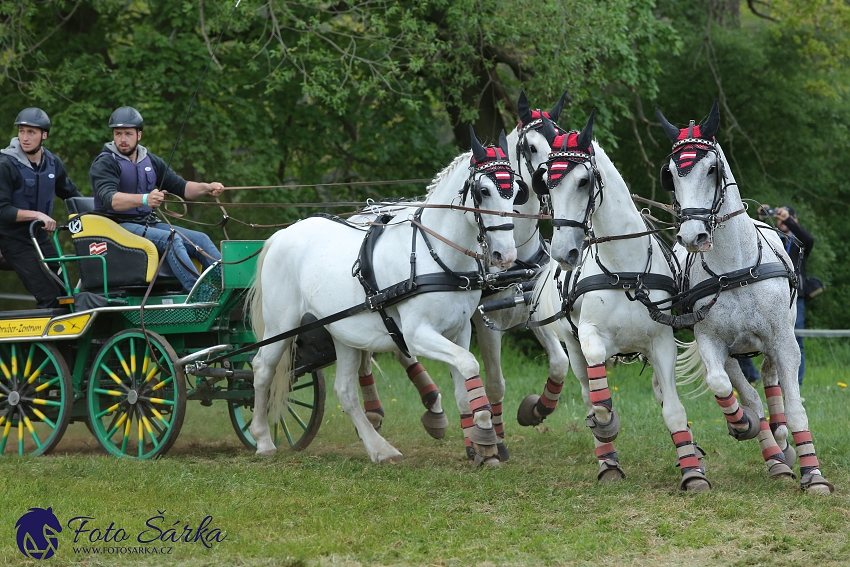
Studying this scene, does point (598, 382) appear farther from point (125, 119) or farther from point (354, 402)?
point (125, 119)

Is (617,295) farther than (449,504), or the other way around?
(617,295)

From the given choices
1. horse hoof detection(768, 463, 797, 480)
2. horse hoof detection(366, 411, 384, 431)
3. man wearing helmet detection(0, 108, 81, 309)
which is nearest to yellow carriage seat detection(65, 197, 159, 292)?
man wearing helmet detection(0, 108, 81, 309)

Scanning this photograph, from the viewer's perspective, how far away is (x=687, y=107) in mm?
13891

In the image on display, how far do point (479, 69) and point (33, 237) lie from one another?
20.1 feet

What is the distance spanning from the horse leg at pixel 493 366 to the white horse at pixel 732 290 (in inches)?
71.1

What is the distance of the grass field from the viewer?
14.5ft

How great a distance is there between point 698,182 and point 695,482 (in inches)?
66.3

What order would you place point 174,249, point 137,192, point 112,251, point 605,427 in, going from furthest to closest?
point 137,192, point 174,249, point 112,251, point 605,427

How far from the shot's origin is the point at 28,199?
7496 mm

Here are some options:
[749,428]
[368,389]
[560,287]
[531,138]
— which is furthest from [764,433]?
[368,389]

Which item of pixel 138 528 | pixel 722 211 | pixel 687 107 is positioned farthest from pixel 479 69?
pixel 138 528

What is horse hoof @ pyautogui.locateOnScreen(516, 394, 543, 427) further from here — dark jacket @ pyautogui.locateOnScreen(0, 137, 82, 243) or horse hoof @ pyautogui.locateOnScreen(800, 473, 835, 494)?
dark jacket @ pyautogui.locateOnScreen(0, 137, 82, 243)

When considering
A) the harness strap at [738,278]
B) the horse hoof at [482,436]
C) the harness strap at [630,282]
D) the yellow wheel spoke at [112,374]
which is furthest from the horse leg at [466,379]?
the yellow wheel spoke at [112,374]

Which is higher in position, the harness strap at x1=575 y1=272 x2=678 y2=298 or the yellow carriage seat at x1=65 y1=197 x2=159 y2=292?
the yellow carriage seat at x1=65 y1=197 x2=159 y2=292
